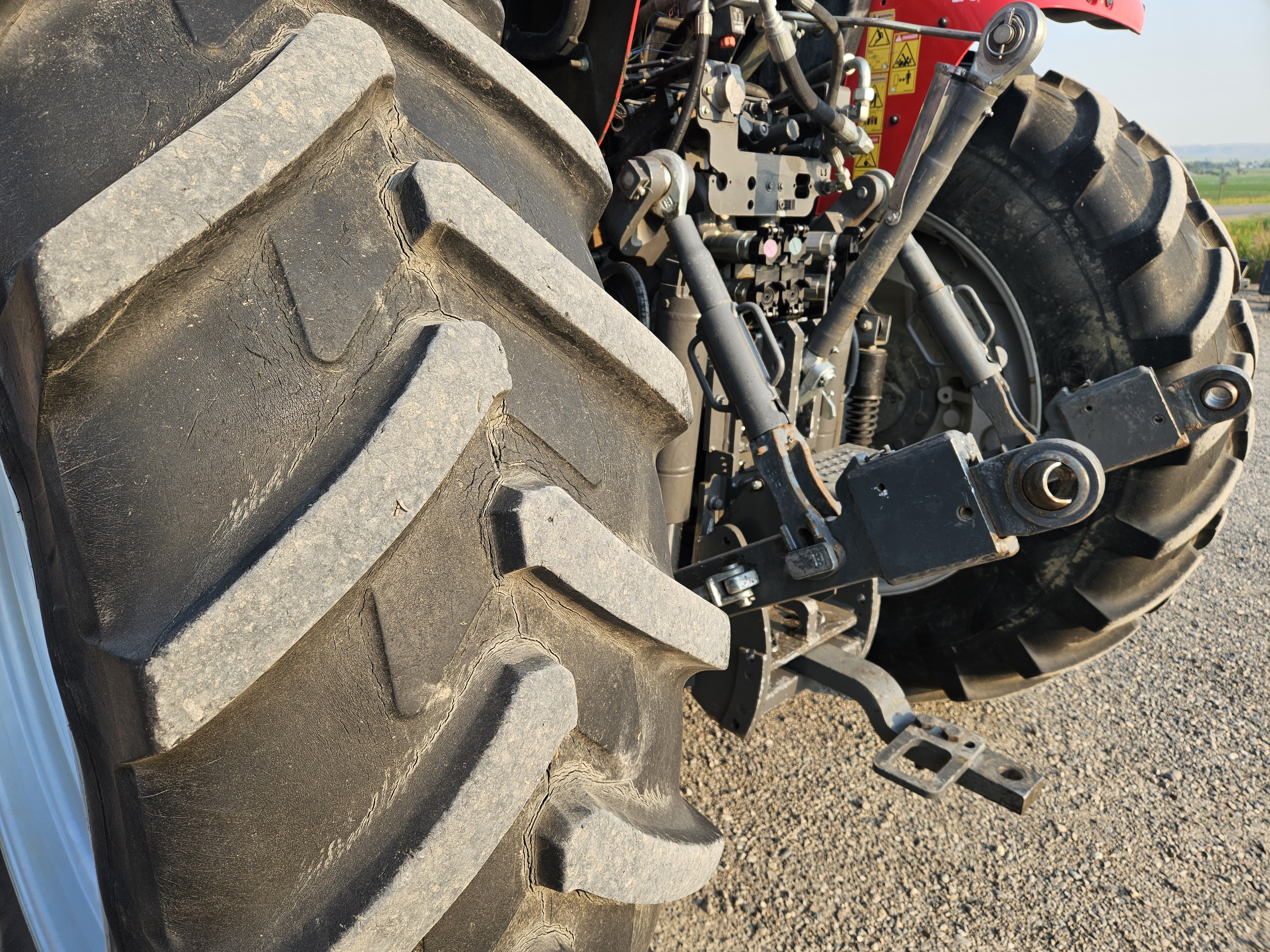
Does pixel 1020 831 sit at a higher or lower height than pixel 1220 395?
lower

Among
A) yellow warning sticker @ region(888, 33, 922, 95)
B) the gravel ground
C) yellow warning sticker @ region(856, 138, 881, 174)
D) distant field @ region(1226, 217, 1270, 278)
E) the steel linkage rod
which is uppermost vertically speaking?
the steel linkage rod

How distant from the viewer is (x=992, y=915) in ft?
5.33

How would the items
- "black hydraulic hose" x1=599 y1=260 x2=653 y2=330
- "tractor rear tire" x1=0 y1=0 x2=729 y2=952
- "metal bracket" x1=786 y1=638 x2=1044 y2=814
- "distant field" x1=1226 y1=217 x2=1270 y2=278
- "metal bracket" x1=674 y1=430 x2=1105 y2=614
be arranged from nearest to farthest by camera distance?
"tractor rear tire" x1=0 y1=0 x2=729 y2=952
"metal bracket" x1=674 y1=430 x2=1105 y2=614
"metal bracket" x1=786 y1=638 x2=1044 y2=814
"black hydraulic hose" x1=599 y1=260 x2=653 y2=330
"distant field" x1=1226 y1=217 x2=1270 y2=278

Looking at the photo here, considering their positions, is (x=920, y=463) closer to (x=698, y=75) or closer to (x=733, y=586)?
(x=733, y=586)

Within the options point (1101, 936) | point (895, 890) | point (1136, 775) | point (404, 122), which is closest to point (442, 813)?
point (404, 122)

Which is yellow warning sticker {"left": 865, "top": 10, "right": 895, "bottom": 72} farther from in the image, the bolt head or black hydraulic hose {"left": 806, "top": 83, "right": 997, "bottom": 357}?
the bolt head

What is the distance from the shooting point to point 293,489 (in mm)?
637

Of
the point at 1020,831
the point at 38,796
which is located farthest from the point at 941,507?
the point at 38,796

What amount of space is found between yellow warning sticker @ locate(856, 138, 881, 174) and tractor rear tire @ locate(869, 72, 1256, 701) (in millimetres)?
197

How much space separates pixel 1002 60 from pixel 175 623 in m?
1.39

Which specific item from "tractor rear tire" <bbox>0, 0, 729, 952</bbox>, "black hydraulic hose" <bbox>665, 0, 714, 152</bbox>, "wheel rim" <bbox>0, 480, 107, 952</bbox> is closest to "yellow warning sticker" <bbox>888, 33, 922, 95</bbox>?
"black hydraulic hose" <bbox>665, 0, 714, 152</bbox>

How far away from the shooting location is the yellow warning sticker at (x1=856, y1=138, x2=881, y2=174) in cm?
204

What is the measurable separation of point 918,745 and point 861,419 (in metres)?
0.89

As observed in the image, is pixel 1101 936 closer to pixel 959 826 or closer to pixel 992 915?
pixel 992 915
